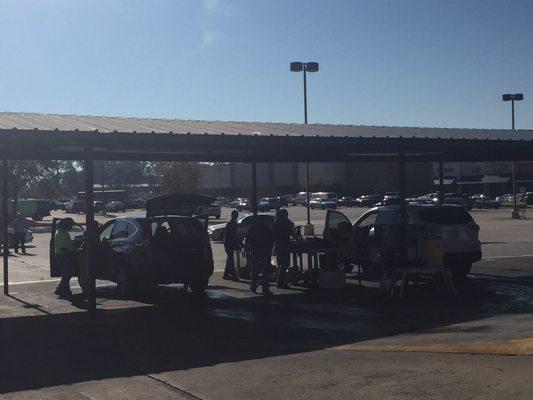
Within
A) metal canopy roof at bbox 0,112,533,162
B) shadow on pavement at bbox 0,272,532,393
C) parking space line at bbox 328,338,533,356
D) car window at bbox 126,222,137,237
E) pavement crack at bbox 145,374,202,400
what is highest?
metal canopy roof at bbox 0,112,533,162

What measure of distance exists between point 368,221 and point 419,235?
2.42 m

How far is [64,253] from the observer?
17516 mm

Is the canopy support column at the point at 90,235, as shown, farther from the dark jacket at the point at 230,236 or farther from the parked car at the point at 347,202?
the parked car at the point at 347,202

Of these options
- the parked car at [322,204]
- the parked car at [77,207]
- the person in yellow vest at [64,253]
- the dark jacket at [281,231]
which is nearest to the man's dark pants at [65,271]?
the person in yellow vest at [64,253]

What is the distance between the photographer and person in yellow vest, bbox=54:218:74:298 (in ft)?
57.1

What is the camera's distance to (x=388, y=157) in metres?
24.4

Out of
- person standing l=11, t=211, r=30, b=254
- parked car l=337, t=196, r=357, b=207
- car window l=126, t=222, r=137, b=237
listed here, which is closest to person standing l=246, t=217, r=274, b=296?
car window l=126, t=222, r=137, b=237

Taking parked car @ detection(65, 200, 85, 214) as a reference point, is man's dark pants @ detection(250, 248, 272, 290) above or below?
below

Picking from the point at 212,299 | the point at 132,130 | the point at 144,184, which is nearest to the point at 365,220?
the point at 212,299

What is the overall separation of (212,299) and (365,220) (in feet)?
16.5

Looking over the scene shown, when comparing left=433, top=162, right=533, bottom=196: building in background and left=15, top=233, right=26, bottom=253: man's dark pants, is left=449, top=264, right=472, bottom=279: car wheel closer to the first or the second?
left=15, top=233, right=26, bottom=253: man's dark pants

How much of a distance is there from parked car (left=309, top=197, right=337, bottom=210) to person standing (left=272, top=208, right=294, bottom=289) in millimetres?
56486

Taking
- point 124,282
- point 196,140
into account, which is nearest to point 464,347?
point 196,140

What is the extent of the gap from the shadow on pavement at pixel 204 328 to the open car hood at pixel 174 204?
1.75 metres
